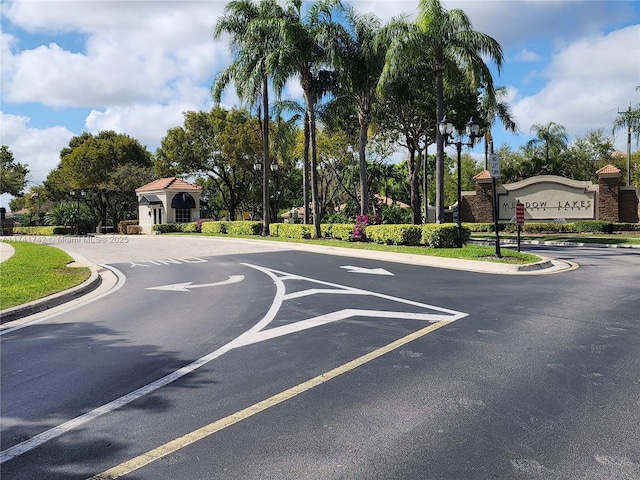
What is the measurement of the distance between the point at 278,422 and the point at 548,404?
2.35m

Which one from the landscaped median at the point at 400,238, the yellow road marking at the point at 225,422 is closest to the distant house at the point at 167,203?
the landscaped median at the point at 400,238

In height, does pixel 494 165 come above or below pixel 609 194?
above

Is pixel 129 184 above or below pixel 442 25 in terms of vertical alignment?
below

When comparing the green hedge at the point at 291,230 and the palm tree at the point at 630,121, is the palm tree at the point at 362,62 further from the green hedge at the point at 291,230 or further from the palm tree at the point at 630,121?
the palm tree at the point at 630,121

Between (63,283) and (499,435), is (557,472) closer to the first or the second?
(499,435)

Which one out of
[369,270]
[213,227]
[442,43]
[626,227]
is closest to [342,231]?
[442,43]

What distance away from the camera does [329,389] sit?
4.88 metres

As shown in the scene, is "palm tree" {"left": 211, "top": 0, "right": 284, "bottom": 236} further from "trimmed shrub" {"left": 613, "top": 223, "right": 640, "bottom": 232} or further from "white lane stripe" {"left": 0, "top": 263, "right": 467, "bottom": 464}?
"trimmed shrub" {"left": 613, "top": 223, "right": 640, "bottom": 232}

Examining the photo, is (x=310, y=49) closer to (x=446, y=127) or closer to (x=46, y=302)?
(x=446, y=127)

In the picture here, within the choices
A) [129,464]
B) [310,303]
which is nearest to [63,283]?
[310,303]

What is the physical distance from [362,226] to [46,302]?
56.2ft

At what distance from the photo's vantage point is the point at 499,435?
12.7 feet

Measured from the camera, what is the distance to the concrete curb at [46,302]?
8453mm

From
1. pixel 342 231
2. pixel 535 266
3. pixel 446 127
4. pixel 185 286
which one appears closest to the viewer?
pixel 185 286
